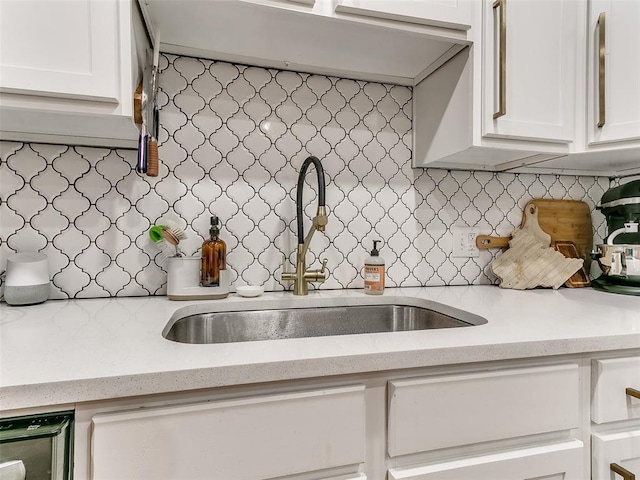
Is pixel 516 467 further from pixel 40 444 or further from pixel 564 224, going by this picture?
pixel 564 224

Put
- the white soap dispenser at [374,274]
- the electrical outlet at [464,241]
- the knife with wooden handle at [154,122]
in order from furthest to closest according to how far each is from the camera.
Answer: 1. the electrical outlet at [464,241]
2. the white soap dispenser at [374,274]
3. the knife with wooden handle at [154,122]

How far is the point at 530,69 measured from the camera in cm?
120

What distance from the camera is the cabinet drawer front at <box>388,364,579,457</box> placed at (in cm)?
72

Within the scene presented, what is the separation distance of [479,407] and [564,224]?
1.20 meters

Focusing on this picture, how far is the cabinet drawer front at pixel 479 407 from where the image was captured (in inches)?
28.5

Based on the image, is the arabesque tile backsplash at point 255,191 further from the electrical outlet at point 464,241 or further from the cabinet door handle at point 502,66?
the cabinet door handle at point 502,66

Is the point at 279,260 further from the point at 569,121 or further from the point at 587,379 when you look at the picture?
the point at 569,121

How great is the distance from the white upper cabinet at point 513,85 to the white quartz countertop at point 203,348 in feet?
1.72

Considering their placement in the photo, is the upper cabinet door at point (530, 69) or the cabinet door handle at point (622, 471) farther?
the upper cabinet door at point (530, 69)

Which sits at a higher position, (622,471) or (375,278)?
(375,278)

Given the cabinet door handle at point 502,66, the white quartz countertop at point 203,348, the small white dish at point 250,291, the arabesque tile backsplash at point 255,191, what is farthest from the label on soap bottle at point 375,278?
the cabinet door handle at point 502,66

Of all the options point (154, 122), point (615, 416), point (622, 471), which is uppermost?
point (154, 122)

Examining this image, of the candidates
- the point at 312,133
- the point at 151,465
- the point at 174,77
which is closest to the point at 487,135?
the point at 312,133

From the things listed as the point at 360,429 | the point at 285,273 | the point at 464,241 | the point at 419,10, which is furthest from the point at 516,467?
the point at 419,10
